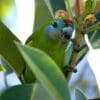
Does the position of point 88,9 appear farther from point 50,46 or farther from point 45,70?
point 45,70

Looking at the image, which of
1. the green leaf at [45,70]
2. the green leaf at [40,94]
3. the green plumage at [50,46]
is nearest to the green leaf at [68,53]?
the green plumage at [50,46]

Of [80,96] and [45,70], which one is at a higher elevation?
[45,70]

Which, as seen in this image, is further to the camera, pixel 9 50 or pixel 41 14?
pixel 41 14

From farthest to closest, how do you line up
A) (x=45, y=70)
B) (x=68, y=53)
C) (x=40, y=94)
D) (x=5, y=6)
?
1. (x=5, y=6)
2. (x=68, y=53)
3. (x=40, y=94)
4. (x=45, y=70)

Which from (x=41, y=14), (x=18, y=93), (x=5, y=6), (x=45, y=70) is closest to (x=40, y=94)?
(x=18, y=93)

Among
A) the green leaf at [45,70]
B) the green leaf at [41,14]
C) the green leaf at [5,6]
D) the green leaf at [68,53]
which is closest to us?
the green leaf at [45,70]

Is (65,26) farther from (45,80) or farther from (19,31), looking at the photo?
(19,31)

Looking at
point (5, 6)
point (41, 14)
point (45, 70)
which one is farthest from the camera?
point (5, 6)

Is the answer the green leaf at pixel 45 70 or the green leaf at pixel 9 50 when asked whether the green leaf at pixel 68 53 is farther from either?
the green leaf at pixel 45 70
